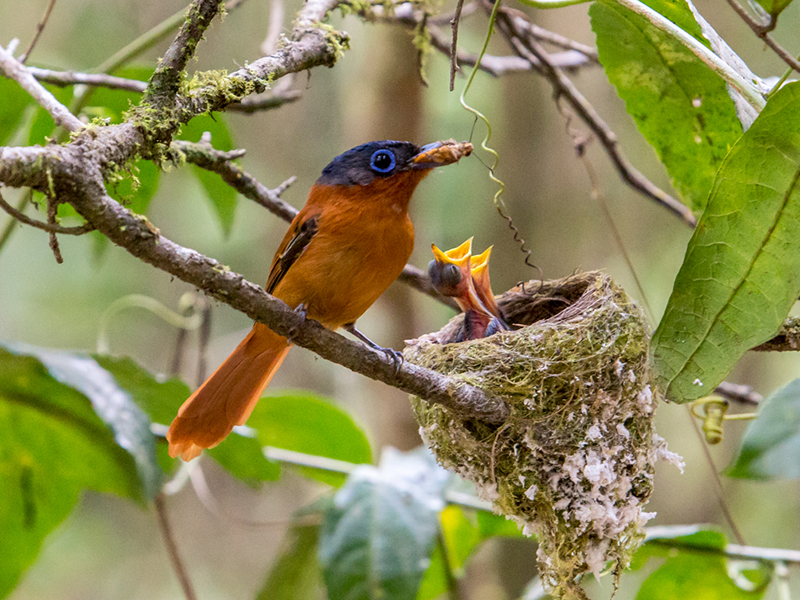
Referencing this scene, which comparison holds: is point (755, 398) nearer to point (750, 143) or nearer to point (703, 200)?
point (703, 200)

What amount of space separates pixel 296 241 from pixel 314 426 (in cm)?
111

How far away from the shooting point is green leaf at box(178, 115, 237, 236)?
289 cm

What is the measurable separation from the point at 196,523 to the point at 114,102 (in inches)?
324

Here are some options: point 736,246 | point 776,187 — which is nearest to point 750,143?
point 776,187

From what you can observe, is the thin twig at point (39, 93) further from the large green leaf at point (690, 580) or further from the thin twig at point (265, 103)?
the large green leaf at point (690, 580)

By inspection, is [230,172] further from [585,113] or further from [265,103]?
[585,113]

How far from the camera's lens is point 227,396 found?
2.67 m

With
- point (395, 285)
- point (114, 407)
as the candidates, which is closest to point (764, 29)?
point (114, 407)

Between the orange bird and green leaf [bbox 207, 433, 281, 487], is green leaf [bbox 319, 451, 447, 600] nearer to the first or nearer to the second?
green leaf [bbox 207, 433, 281, 487]

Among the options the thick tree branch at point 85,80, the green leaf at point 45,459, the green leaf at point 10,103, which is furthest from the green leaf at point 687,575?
the green leaf at point 10,103

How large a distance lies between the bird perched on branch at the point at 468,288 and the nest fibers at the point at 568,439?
65cm

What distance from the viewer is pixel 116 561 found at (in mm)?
9633

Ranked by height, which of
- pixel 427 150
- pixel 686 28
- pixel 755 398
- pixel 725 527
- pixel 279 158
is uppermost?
pixel 686 28

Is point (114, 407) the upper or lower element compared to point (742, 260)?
lower
